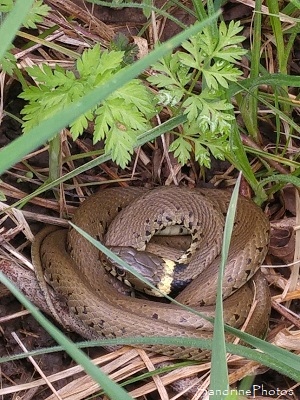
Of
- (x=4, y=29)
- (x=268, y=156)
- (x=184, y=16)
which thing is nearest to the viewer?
(x=4, y=29)

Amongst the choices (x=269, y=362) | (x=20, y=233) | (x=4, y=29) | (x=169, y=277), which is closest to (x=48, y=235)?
(x=20, y=233)

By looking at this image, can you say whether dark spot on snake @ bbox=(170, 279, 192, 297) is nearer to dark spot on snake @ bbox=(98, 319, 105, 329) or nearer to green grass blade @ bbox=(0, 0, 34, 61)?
dark spot on snake @ bbox=(98, 319, 105, 329)

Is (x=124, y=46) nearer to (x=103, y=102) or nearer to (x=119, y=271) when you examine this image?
(x=103, y=102)

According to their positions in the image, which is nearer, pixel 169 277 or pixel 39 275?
pixel 39 275

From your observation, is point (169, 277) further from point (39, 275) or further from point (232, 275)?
point (39, 275)

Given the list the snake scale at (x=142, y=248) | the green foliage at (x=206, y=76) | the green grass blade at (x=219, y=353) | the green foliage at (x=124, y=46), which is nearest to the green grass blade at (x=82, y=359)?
the green grass blade at (x=219, y=353)

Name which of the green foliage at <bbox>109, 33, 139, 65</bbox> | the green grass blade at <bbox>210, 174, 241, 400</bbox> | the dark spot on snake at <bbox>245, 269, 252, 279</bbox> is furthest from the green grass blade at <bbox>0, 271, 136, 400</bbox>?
the green foliage at <bbox>109, 33, 139, 65</bbox>
